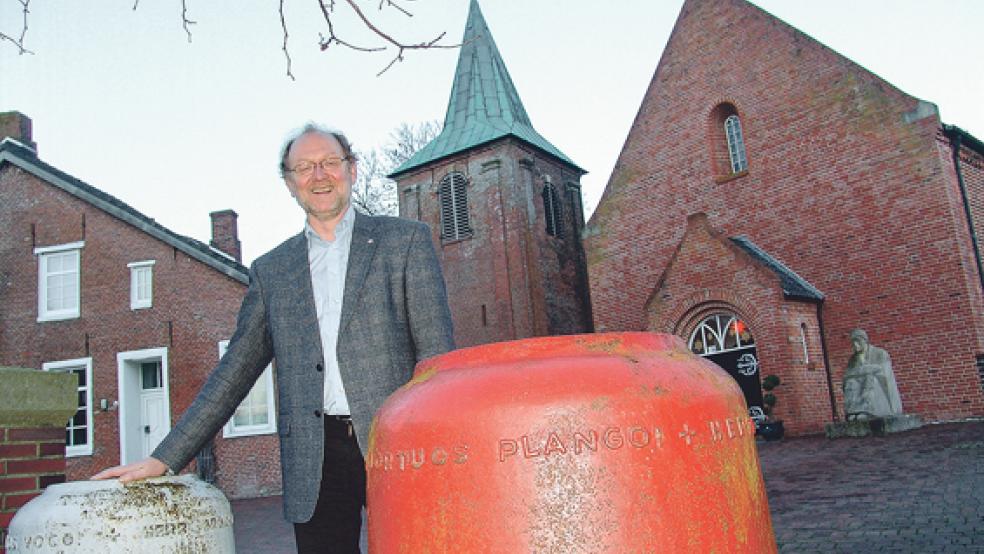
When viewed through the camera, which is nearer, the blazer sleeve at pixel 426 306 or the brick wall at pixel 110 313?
Answer: the blazer sleeve at pixel 426 306

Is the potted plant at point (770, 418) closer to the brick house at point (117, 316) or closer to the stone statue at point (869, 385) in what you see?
the stone statue at point (869, 385)

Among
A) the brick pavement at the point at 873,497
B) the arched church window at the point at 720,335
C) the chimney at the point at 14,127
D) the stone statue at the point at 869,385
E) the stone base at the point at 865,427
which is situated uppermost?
the chimney at the point at 14,127

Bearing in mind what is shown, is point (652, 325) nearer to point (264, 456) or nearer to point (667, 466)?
point (264, 456)

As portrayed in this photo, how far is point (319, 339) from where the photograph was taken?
212 centimetres

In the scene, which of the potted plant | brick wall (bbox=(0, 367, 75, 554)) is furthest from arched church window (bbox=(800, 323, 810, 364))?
brick wall (bbox=(0, 367, 75, 554))

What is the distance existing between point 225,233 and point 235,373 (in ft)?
70.9

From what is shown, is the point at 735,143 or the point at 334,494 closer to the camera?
the point at 334,494

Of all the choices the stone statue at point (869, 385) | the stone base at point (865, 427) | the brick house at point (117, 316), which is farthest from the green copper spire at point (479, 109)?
the stone base at point (865, 427)

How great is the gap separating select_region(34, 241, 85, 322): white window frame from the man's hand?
18.9 m

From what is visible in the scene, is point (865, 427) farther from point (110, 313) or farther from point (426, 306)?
point (110, 313)

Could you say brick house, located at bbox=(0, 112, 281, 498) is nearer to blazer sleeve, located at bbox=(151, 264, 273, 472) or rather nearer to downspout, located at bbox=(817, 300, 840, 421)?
downspout, located at bbox=(817, 300, 840, 421)

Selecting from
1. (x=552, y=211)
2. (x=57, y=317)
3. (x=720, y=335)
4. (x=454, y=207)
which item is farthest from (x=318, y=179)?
(x=552, y=211)

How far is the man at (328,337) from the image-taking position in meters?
2.06

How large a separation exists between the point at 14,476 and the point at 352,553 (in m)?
1.75
